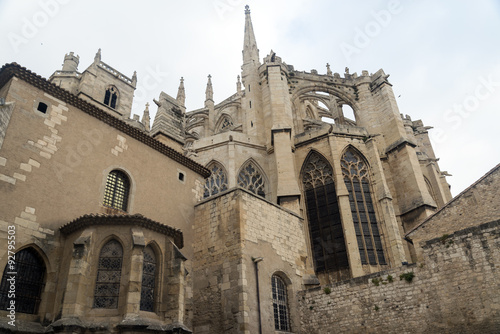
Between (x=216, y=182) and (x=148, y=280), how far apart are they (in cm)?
1006

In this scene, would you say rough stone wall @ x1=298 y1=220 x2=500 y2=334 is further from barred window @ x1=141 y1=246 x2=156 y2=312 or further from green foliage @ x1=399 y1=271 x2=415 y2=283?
barred window @ x1=141 y1=246 x2=156 y2=312

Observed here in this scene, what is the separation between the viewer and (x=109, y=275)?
8.88 m

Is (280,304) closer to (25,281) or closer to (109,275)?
(109,275)

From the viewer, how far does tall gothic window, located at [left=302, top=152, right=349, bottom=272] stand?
16.6 metres

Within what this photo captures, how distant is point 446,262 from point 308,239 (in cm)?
778

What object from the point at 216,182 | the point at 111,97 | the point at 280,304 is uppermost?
the point at 111,97

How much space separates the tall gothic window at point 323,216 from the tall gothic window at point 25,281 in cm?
1140

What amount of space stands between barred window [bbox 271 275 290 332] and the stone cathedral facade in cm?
6

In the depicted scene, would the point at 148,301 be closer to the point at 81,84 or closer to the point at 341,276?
the point at 341,276

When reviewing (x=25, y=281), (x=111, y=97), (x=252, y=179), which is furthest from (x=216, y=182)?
(x=111, y=97)

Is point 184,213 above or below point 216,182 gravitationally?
below

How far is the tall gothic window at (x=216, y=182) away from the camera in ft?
62.2

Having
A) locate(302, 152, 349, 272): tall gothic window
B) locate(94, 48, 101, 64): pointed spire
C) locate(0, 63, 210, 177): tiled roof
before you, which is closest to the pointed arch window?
locate(0, 63, 210, 177): tiled roof

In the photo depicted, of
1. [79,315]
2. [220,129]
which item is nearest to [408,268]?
[79,315]
